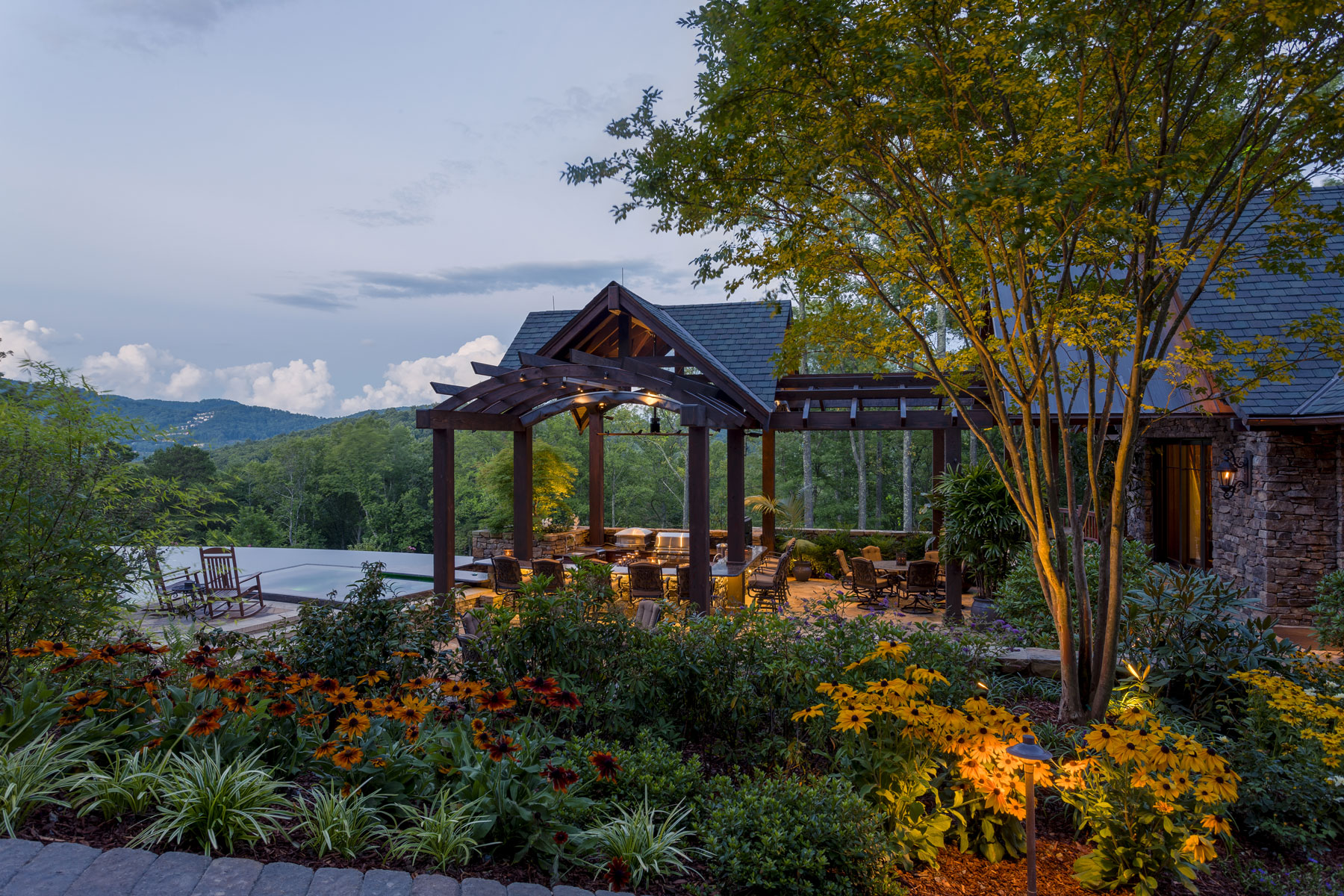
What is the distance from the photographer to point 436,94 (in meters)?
9.48

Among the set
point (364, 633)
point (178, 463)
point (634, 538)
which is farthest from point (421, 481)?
point (364, 633)

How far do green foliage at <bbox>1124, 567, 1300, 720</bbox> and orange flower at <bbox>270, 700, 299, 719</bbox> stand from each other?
15.6 ft

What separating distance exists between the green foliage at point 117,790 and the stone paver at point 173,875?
1.30 feet

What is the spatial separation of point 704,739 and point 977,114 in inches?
157

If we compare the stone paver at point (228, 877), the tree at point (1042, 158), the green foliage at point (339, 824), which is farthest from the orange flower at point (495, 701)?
the tree at point (1042, 158)

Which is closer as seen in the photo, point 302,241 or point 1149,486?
point 1149,486

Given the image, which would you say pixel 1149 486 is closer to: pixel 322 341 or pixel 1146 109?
pixel 1146 109

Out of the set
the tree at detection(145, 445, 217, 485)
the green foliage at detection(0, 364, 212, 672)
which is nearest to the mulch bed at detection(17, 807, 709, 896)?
the green foliage at detection(0, 364, 212, 672)

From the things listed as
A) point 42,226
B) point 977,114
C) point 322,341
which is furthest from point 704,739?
point 322,341

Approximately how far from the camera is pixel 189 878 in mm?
2131

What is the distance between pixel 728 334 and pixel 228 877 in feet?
38.6

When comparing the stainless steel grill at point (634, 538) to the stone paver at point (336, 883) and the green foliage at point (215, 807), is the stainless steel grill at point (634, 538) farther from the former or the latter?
the stone paver at point (336, 883)

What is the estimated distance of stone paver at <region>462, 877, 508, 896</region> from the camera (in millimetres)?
2168

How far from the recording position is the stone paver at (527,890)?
2182 millimetres
